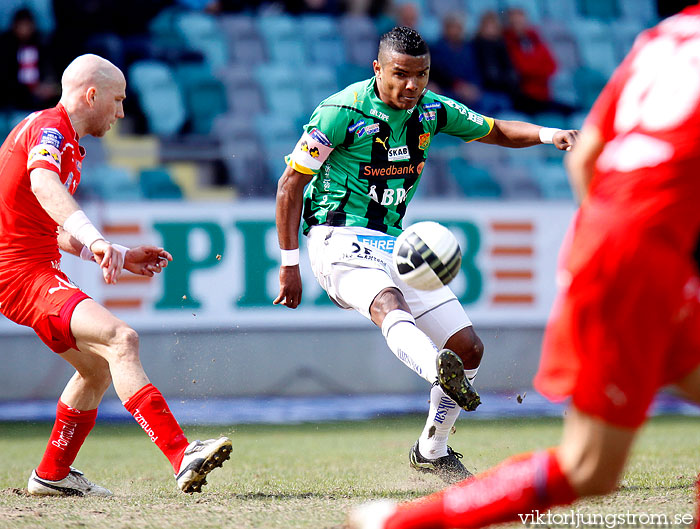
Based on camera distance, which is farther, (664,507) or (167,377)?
(167,377)

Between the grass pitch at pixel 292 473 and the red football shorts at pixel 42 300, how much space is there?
936 millimetres

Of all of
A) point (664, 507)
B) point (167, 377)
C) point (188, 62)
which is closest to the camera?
point (664, 507)

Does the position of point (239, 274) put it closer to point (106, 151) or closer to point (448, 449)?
point (106, 151)

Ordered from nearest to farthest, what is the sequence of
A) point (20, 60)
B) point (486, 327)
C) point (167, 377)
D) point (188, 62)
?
point (167, 377) < point (486, 327) < point (20, 60) < point (188, 62)

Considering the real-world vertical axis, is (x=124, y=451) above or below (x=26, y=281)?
below

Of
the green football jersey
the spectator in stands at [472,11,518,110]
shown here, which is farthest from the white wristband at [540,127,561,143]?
the spectator in stands at [472,11,518,110]

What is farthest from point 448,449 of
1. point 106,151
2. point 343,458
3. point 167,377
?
point 106,151

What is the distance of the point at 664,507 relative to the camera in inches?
176

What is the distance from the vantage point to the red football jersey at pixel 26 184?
5062 mm

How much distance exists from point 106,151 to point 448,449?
6.69 meters

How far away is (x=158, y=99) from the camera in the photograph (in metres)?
12.8

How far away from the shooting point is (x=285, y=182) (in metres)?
5.58

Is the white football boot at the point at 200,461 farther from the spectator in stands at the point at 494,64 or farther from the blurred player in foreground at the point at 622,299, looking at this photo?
the spectator in stands at the point at 494,64

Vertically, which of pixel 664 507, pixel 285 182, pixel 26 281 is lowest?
pixel 664 507
